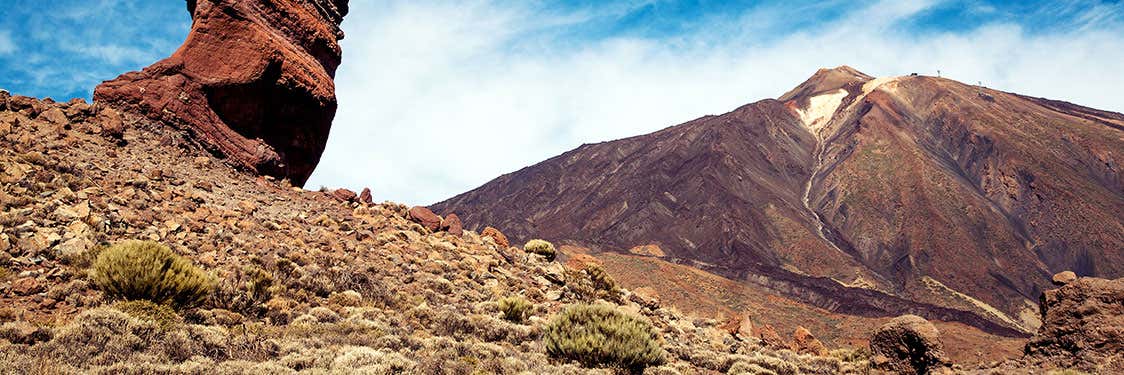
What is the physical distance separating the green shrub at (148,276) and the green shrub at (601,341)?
564cm

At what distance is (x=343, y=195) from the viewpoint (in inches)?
727

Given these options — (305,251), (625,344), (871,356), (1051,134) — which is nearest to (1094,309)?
(871,356)

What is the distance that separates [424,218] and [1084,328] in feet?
50.4

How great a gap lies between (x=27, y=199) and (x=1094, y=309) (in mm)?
17957

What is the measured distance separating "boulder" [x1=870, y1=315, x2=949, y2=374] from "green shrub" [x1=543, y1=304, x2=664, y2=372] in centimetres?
507

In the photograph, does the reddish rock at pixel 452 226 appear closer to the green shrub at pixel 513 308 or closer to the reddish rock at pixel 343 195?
the reddish rock at pixel 343 195

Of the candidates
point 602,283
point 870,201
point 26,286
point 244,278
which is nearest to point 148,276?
point 26,286

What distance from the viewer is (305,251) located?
44.5 ft

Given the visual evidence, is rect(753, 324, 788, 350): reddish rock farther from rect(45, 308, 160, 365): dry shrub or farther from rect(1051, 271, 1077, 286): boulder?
rect(45, 308, 160, 365): dry shrub

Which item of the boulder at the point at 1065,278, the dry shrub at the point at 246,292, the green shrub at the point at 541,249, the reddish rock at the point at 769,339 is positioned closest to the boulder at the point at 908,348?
the boulder at the point at 1065,278

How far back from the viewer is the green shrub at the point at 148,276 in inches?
360

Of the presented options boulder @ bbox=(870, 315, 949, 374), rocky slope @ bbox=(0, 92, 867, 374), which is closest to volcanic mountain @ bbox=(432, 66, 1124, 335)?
boulder @ bbox=(870, 315, 949, 374)

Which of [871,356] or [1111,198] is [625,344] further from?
[1111,198]

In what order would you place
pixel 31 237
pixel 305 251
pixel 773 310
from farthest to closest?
pixel 773 310
pixel 305 251
pixel 31 237
